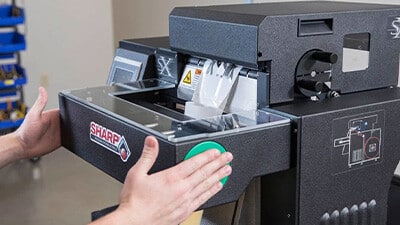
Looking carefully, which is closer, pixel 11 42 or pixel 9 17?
pixel 9 17

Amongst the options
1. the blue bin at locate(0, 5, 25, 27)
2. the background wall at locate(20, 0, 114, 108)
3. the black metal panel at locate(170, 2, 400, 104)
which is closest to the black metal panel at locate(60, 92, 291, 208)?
the black metal panel at locate(170, 2, 400, 104)

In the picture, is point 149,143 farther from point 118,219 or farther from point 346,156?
point 346,156

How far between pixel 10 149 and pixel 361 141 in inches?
33.5

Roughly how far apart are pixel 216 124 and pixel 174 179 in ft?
0.50

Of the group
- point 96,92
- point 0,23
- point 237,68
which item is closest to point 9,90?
point 0,23

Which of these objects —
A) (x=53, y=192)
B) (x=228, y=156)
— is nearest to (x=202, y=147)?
(x=228, y=156)

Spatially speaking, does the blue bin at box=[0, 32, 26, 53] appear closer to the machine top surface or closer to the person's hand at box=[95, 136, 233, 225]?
the machine top surface

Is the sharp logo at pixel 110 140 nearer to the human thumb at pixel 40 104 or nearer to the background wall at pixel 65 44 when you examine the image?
the human thumb at pixel 40 104

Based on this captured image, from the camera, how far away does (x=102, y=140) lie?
3.71 ft

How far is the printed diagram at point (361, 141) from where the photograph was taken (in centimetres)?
106

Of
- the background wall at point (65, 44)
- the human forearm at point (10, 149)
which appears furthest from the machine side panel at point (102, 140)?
the background wall at point (65, 44)

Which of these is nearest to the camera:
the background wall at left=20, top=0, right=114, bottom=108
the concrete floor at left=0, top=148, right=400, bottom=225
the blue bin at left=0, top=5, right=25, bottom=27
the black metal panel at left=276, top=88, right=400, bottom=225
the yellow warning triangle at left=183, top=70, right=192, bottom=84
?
the black metal panel at left=276, top=88, right=400, bottom=225

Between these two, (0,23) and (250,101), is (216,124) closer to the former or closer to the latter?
(250,101)

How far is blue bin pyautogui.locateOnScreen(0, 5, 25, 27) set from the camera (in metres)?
3.46
